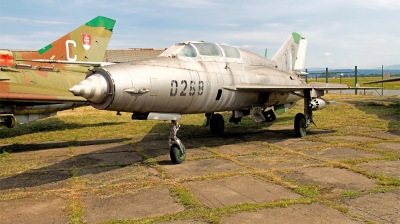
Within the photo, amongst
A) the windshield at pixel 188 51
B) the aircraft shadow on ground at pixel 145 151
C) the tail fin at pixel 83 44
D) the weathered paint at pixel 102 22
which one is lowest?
the aircraft shadow on ground at pixel 145 151

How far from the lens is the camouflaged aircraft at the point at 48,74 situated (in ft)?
36.3

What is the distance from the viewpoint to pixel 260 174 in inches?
272

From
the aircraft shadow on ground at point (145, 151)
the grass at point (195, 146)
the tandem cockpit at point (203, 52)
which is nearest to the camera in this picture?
the grass at point (195, 146)

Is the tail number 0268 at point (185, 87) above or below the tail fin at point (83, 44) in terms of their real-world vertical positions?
below

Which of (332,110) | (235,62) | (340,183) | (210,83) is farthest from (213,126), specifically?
(332,110)

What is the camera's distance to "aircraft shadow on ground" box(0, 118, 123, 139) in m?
13.6

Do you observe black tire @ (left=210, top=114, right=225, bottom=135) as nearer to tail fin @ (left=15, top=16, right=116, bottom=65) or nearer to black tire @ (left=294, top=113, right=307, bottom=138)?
black tire @ (left=294, top=113, right=307, bottom=138)

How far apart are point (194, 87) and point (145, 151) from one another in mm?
2668

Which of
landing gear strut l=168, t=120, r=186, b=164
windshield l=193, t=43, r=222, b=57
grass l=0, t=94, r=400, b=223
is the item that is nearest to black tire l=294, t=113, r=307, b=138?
grass l=0, t=94, r=400, b=223

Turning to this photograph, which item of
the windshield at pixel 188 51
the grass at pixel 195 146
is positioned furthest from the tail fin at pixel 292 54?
the windshield at pixel 188 51

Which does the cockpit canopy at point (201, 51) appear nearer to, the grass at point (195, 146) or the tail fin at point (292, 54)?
the grass at point (195, 146)

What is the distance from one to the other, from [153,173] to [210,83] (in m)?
2.73

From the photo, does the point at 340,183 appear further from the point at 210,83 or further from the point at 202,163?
the point at 210,83

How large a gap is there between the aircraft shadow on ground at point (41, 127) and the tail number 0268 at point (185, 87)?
27.0 feet
